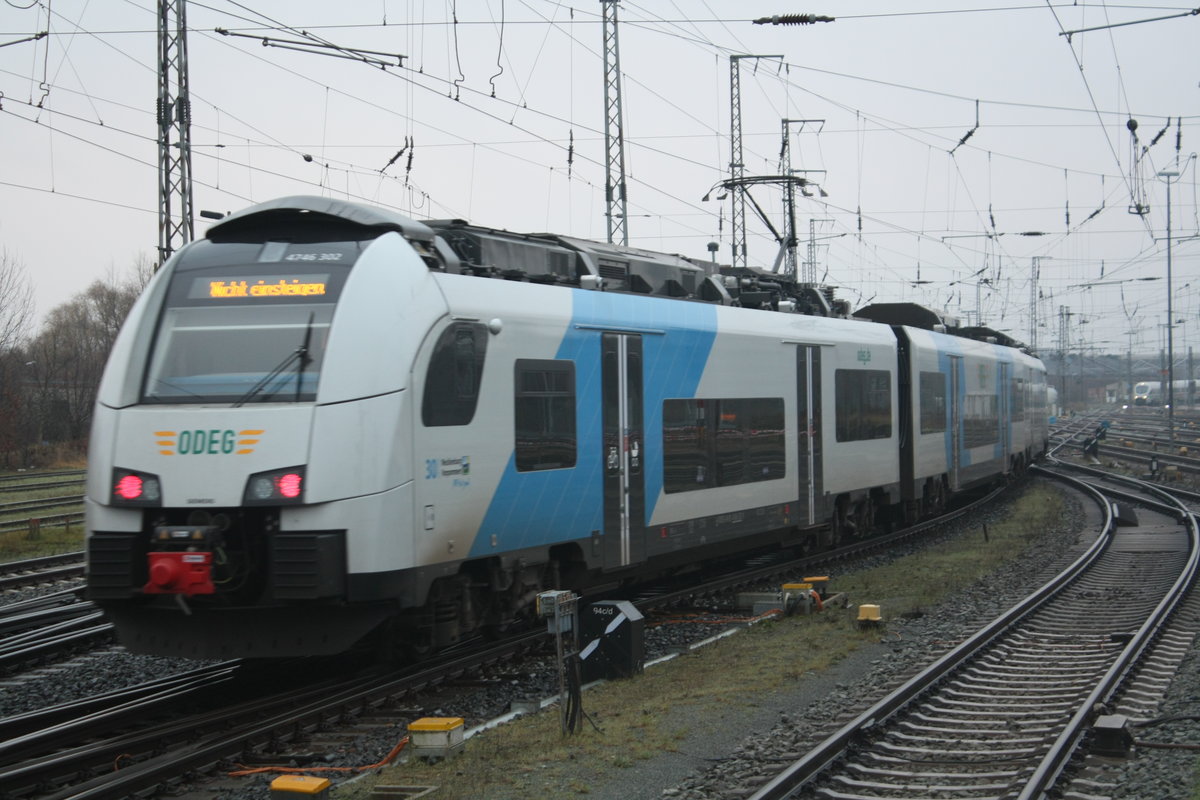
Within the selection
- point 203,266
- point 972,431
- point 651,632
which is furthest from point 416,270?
point 972,431

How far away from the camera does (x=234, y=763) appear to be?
7422 mm

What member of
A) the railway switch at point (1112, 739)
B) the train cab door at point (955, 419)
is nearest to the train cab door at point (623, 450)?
the railway switch at point (1112, 739)

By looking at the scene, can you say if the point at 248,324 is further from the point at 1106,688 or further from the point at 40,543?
the point at 40,543

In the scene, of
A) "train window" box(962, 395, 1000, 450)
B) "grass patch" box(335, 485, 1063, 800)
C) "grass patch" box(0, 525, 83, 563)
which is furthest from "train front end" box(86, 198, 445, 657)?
"train window" box(962, 395, 1000, 450)

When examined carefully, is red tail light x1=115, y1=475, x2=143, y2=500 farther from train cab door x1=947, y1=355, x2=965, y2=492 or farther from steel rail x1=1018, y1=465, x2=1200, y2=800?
train cab door x1=947, y1=355, x2=965, y2=492

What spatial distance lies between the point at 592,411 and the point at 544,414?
31.9 inches

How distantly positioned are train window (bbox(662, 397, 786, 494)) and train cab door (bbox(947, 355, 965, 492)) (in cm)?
876

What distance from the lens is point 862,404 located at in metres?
18.0

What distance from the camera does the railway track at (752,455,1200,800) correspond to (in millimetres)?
7062

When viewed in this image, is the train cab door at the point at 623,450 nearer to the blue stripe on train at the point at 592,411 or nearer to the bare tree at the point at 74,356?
the blue stripe on train at the point at 592,411

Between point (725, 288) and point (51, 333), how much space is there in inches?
2054

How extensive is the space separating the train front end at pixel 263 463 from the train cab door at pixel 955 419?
15954 millimetres

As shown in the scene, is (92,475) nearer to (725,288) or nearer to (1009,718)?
(1009,718)

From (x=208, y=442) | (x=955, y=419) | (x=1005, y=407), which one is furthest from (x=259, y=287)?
(x=1005, y=407)
